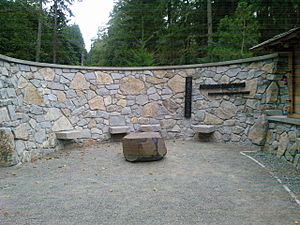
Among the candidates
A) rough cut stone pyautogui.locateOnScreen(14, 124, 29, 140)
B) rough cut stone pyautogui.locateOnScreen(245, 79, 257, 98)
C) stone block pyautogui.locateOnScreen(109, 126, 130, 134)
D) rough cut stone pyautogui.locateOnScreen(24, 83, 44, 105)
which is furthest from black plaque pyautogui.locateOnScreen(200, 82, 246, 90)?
rough cut stone pyautogui.locateOnScreen(14, 124, 29, 140)

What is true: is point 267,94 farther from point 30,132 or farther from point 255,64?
point 30,132

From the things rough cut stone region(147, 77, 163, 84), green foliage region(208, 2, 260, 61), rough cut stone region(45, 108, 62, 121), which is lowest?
rough cut stone region(45, 108, 62, 121)

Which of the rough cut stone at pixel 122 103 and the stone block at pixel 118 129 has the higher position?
the rough cut stone at pixel 122 103

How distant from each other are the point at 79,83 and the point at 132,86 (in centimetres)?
141

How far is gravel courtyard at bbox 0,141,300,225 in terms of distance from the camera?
2.78m

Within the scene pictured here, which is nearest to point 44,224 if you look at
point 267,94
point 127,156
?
point 127,156

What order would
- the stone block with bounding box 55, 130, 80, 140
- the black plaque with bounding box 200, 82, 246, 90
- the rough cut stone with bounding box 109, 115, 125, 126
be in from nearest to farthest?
1. the stone block with bounding box 55, 130, 80, 140
2. the black plaque with bounding box 200, 82, 246, 90
3. the rough cut stone with bounding box 109, 115, 125, 126

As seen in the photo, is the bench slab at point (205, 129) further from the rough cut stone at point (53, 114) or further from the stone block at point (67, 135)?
the rough cut stone at point (53, 114)

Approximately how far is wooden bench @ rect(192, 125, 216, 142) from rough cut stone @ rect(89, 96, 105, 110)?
7.86 ft

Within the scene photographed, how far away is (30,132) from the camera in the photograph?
217 inches

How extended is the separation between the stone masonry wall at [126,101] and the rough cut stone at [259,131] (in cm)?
2

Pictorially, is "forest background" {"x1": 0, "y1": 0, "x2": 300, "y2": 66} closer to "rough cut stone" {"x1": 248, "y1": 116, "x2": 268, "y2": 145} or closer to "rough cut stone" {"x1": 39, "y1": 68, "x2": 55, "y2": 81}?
"rough cut stone" {"x1": 248, "y1": 116, "x2": 268, "y2": 145}

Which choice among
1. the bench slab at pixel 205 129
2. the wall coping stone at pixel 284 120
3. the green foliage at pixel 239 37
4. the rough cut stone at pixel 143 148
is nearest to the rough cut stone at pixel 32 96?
the rough cut stone at pixel 143 148

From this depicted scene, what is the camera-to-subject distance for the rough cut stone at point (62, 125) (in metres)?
6.23
